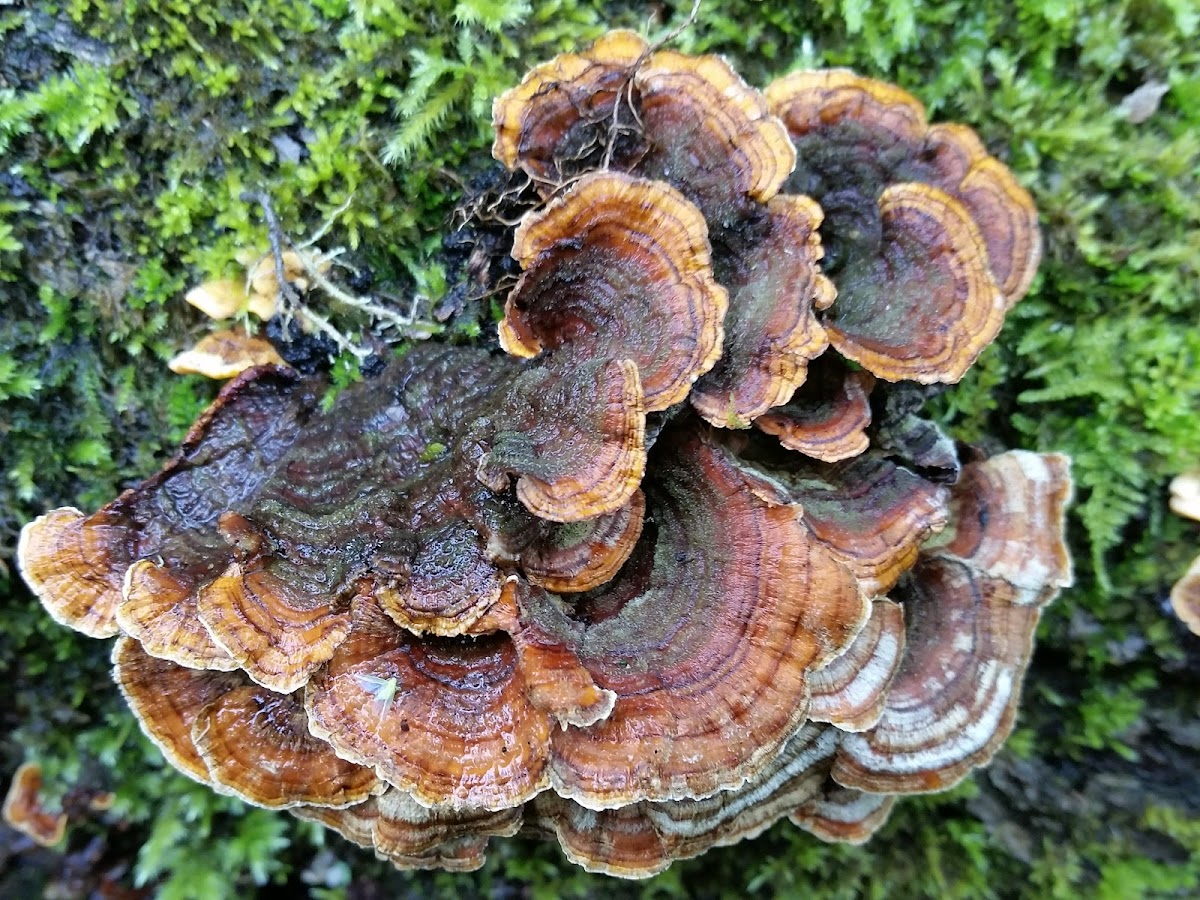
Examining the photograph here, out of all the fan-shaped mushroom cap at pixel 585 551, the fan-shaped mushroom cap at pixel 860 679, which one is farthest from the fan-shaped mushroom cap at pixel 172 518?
the fan-shaped mushroom cap at pixel 860 679

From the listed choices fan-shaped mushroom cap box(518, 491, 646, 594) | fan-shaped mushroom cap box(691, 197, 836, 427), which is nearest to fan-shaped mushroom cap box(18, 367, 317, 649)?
fan-shaped mushroom cap box(518, 491, 646, 594)

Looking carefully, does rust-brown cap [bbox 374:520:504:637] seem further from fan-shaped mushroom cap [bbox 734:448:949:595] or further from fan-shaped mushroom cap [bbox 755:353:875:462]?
fan-shaped mushroom cap [bbox 755:353:875:462]

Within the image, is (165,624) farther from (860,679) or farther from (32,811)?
(32,811)

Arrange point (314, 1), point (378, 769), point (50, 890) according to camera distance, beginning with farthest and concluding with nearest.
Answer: point (50, 890) → point (314, 1) → point (378, 769)

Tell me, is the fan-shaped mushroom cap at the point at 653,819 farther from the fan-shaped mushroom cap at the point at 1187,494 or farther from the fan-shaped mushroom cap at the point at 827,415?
the fan-shaped mushroom cap at the point at 1187,494

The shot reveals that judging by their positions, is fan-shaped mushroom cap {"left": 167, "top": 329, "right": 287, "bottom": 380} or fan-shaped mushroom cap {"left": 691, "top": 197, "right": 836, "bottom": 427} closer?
fan-shaped mushroom cap {"left": 691, "top": 197, "right": 836, "bottom": 427}

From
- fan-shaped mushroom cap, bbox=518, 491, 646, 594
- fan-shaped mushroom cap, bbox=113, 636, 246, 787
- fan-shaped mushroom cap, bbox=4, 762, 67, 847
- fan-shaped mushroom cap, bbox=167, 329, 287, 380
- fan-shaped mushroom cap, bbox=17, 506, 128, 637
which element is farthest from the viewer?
fan-shaped mushroom cap, bbox=4, 762, 67, 847

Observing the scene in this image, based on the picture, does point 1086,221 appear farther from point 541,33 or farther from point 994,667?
point 541,33

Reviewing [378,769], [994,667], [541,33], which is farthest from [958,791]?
[541,33]
